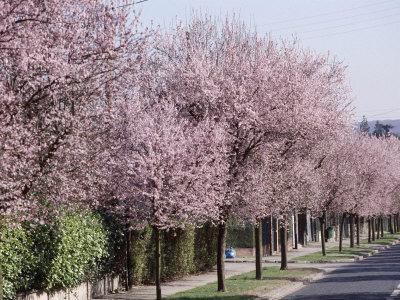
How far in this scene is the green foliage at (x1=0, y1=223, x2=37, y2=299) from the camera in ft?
61.3

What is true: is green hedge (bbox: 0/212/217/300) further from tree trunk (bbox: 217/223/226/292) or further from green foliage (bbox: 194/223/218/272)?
tree trunk (bbox: 217/223/226/292)

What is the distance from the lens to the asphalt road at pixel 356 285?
80.4ft

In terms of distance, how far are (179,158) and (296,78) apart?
10.6m

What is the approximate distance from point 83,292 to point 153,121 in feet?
18.6

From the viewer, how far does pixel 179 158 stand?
73.8 ft

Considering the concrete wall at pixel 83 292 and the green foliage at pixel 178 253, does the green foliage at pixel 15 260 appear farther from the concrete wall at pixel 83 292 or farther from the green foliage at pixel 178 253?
the green foliage at pixel 178 253

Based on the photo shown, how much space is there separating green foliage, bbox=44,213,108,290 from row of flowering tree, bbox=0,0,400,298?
779mm

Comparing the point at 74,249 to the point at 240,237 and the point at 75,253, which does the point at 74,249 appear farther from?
the point at 240,237

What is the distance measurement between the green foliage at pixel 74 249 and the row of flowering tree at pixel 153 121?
78cm

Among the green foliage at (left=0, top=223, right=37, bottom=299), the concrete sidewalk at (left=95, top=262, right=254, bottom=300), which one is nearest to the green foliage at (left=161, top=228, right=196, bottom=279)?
the concrete sidewalk at (left=95, top=262, right=254, bottom=300)

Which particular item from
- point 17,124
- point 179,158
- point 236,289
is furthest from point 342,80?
point 17,124

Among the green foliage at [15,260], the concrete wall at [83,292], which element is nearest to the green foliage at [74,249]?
the concrete wall at [83,292]

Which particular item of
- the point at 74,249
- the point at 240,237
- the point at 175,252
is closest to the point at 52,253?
the point at 74,249

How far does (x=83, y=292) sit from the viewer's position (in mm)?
24422
